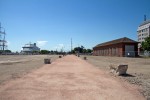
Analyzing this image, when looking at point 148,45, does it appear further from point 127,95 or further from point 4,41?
point 4,41

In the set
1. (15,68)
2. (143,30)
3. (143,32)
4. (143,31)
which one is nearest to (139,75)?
(15,68)

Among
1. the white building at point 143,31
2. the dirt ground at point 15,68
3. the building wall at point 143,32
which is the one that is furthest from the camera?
the white building at point 143,31

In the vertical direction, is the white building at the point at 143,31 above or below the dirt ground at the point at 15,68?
above

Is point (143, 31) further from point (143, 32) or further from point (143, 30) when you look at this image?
point (143, 32)

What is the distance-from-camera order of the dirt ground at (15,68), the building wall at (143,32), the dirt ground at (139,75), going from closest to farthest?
the dirt ground at (139,75) → the dirt ground at (15,68) → the building wall at (143,32)

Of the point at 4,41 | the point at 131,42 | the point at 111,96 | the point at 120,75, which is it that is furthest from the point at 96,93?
the point at 4,41

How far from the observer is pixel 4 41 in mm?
192250

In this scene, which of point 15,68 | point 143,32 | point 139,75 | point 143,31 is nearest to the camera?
point 139,75

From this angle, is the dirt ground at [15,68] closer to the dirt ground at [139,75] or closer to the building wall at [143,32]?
the dirt ground at [139,75]

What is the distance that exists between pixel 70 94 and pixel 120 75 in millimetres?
9186

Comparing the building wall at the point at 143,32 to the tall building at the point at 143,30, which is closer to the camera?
the building wall at the point at 143,32

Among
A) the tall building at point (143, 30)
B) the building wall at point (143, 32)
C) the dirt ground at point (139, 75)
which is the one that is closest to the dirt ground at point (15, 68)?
the dirt ground at point (139, 75)

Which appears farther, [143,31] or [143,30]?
[143,30]

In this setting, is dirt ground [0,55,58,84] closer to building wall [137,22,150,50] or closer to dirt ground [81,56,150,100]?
dirt ground [81,56,150,100]
